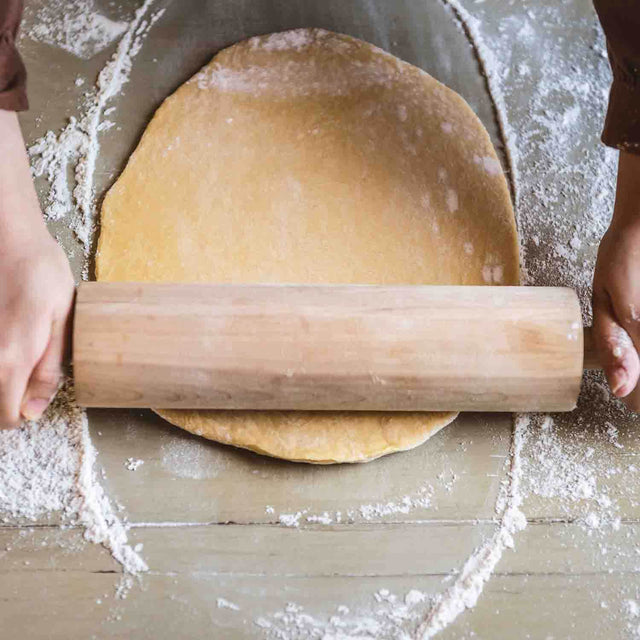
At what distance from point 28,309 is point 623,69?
1049 millimetres

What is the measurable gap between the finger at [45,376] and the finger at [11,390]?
1 cm

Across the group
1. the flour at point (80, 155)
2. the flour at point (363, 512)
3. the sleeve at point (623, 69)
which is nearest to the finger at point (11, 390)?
the flour at point (80, 155)

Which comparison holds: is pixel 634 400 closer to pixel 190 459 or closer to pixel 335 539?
pixel 335 539

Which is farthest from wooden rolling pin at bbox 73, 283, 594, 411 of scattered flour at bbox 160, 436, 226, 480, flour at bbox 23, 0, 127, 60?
flour at bbox 23, 0, 127, 60

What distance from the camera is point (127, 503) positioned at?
1222mm

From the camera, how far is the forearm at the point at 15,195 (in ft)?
3.83

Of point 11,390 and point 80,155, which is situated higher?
point 80,155

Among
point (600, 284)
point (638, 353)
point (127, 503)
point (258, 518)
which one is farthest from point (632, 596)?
point (127, 503)

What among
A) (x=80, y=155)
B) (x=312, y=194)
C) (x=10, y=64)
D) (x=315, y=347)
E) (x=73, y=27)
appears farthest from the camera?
(x=73, y=27)

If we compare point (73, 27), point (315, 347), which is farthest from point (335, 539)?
point (73, 27)

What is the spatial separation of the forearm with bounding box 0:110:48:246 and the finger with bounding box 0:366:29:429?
22 cm

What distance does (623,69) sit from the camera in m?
1.13

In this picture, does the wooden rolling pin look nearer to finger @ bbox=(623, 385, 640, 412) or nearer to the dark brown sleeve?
finger @ bbox=(623, 385, 640, 412)

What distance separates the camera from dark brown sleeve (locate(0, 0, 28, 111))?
3.82ft
